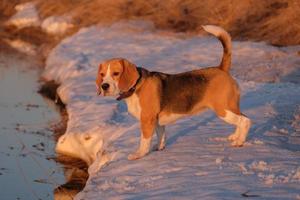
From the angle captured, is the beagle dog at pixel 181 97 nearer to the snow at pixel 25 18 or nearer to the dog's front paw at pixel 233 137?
the dog's front paw at pixel 233 137

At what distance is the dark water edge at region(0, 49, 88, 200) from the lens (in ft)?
28.9

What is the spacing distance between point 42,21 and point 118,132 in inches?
670

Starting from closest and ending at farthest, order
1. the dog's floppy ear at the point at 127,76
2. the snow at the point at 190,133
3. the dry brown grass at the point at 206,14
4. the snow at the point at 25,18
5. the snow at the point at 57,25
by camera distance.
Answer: the snow at the point at 190,133 → the dog's floppy ear at the point at 127,76 → the dry brown grass at the point at 206,14 → the snow at the point at 57,25 → the snow at the point at 25,18

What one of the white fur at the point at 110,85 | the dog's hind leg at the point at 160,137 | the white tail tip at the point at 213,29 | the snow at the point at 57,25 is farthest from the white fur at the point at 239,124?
the snow at the point at 57,25

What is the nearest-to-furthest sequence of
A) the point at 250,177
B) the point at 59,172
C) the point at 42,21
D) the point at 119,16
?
the point at 250,177
the point at 59,172
the point at 119,16
the point at 42,21

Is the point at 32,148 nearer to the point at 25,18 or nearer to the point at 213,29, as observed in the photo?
the point at 213,29

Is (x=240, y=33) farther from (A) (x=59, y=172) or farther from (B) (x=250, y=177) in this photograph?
(B) (x=250, y=177)

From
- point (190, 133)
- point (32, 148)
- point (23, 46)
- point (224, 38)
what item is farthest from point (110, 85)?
point (23, 46)

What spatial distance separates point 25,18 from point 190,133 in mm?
19150

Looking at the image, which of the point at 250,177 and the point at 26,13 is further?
the point at 26,13

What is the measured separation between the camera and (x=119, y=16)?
23062mm

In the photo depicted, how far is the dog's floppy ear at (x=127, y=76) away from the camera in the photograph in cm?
747

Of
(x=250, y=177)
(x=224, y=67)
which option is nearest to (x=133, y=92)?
(x=224, y=67)

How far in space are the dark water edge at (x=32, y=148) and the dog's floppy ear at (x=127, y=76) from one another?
1.93 m
